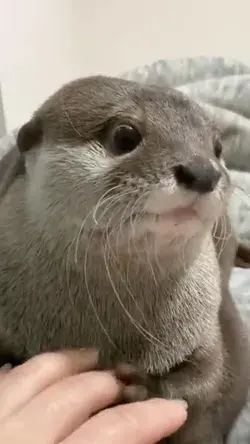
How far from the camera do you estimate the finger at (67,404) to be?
90cm

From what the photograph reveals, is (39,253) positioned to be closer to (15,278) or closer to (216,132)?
(15,278)

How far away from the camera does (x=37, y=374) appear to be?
0.97 meters

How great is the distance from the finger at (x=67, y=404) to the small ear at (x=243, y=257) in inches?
28.4

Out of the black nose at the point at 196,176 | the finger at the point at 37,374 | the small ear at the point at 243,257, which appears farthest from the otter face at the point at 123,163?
the small ear at the point at 243,257

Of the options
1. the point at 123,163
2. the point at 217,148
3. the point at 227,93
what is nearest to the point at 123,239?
the point at 123,163

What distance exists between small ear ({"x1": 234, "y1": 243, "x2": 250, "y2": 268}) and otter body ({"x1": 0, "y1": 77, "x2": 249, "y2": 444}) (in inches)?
20.9

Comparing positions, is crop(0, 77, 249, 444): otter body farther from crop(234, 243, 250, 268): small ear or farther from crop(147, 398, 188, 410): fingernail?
crop(234, 243, 250, 268): small ear

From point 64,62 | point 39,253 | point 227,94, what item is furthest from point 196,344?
point 64,62

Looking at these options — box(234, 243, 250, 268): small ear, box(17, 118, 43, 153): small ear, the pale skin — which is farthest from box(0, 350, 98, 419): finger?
box(234, 243, 250, 268): small ear

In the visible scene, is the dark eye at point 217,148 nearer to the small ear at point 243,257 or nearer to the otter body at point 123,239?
the otter body at point 123,239

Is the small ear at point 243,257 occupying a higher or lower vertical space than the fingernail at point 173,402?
lower

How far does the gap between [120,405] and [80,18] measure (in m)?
1.71

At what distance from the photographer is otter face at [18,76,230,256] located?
0.83 m

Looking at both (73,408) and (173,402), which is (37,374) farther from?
(173,402)
